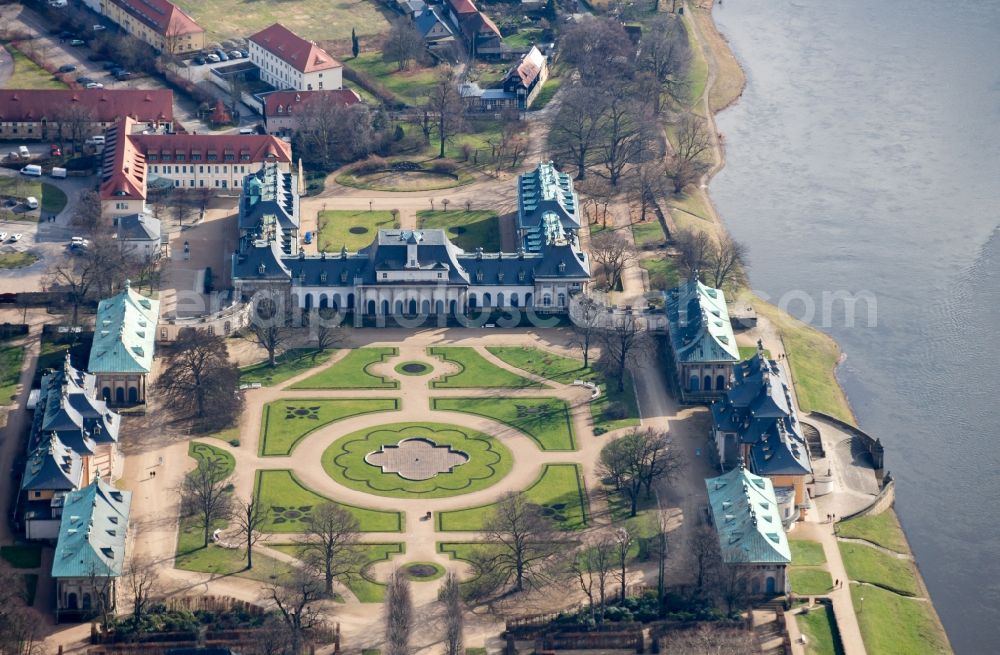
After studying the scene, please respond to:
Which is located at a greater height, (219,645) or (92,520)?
(92,520)

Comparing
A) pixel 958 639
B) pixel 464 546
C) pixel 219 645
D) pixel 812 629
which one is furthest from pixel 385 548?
pixel 958 639

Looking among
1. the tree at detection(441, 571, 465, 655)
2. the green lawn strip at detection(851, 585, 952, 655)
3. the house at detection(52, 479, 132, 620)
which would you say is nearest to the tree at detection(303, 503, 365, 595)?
the tree at detection(441, 571, 465, 655)

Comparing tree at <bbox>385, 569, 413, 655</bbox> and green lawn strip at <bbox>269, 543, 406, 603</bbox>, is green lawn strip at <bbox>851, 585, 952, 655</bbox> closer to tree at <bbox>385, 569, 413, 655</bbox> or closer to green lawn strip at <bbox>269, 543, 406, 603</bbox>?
tree at <bbox>385, 569, 413, 655</bbox>

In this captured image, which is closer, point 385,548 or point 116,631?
point 116,631

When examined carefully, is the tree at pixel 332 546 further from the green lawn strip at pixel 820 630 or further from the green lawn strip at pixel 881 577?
the green lawn strip at pixel 881 577

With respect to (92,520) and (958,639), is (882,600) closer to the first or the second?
(958,639)

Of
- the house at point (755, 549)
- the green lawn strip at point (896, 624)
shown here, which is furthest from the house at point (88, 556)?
the green lawn strip at point (896, 624)
